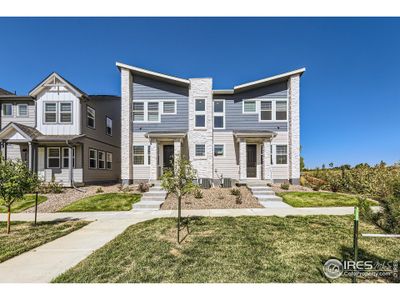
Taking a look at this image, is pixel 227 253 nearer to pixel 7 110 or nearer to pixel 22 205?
pixel 22 205

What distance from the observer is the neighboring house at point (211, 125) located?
15.8 meters

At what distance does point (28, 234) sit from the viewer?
6777mm

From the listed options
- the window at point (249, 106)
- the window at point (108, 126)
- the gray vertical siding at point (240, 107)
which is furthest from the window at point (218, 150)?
the window at point (108, 126)

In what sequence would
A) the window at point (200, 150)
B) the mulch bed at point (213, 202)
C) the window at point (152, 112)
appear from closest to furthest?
the mulch bed at point (213, 202)
the window at point (200, 150)
the window at point (152, 112)

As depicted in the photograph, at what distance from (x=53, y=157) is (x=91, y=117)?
418 centimetres

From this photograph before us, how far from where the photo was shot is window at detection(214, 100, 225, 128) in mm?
16516

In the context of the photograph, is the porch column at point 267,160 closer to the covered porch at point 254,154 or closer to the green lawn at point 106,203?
the covered porch at point 254,154

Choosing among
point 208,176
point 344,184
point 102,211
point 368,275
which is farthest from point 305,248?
point 344,184

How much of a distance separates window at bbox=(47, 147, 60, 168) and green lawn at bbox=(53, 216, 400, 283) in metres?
12.6

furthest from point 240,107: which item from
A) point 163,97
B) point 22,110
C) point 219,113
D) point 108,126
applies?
point 22,110

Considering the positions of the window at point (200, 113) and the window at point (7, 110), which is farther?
the window at point (7, 110)

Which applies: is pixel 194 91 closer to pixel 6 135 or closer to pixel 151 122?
pixel 151 122

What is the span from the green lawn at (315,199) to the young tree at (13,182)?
1134 cm

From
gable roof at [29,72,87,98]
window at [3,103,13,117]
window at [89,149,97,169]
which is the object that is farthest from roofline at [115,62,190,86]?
window at [3,103,13,117]
